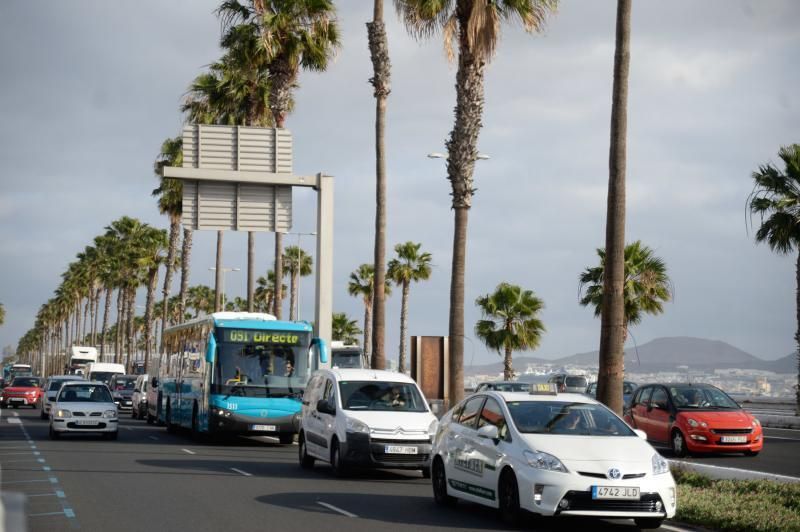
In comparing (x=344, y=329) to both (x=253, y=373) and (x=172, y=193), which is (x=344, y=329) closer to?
(x=172, y=193)

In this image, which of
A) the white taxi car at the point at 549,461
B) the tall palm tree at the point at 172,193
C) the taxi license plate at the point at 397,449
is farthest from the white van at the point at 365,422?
the tall palm tree at the point at 172,193

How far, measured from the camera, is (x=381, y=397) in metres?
20.5

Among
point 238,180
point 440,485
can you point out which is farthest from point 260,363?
point 440,485

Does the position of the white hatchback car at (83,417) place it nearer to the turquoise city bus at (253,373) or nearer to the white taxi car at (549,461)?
the turquoise city bus at (253,373)

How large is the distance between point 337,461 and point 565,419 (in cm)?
674

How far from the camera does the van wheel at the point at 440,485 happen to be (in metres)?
15.1

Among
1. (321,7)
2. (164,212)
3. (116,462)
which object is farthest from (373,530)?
(164,212)

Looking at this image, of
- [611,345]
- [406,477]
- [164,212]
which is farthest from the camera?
[164,212]

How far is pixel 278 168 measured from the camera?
3306 centimetres

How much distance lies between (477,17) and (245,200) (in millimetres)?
9141

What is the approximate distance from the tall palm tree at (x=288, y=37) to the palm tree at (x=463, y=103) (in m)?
13.9

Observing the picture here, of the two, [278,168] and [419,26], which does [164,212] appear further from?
[419,26]

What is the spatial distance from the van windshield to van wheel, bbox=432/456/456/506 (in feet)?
15.8

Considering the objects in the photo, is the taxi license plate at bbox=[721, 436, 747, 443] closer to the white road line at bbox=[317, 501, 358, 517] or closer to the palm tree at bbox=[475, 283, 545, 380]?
the white road line at bbox=[317, 501, 358, 517]
